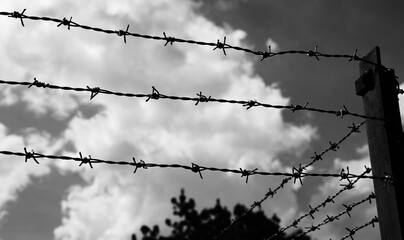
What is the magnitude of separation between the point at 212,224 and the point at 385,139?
35.3m

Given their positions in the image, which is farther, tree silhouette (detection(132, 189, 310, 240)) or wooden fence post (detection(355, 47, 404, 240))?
tree silhouette (detection(132, 189, 310, 240))

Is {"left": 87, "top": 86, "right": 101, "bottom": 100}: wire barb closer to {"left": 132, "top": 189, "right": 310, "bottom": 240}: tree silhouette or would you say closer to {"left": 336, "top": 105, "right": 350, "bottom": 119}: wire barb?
{"left": 336, "top": 105, "right": 350, "bottom": 119}: wire barb

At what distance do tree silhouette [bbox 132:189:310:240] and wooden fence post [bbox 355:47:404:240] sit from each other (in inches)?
1136

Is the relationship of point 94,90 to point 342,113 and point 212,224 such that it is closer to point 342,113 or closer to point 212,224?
point 342,113

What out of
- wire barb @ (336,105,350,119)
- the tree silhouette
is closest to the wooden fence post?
wire barb @ (336,105,350,119)

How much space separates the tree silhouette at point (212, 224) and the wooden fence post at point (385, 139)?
2885cm

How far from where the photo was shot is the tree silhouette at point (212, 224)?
109 feet

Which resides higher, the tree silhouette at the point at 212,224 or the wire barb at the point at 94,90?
the tree silhouette at the point at 212,224

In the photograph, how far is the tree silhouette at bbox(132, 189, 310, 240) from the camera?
109ft

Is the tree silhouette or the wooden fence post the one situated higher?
the tree silhouette

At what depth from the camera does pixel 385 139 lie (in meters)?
3.69

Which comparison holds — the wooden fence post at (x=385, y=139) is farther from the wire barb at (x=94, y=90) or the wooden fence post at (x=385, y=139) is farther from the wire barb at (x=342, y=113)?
the wire barb at (x=94, y=90)

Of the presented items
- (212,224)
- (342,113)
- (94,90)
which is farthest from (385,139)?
(212,224)

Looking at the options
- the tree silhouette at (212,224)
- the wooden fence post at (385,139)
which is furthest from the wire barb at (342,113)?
the tree silhouette at (212,224)
